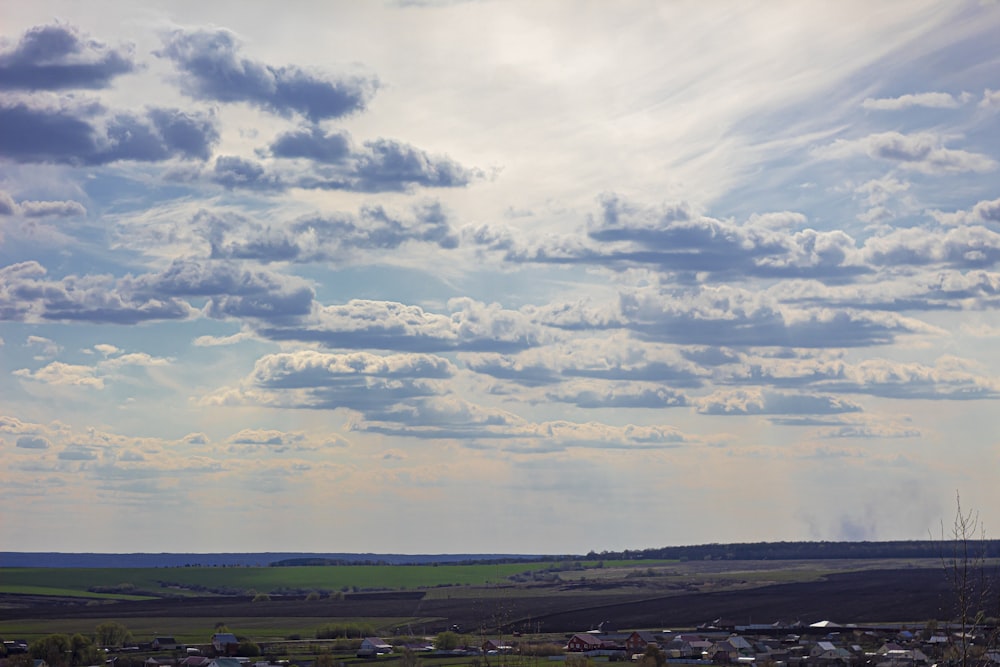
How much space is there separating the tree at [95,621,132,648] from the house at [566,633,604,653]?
4625cm

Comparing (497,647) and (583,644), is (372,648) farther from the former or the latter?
(497,647)

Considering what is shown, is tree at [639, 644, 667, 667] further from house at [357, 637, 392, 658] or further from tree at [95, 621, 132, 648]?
tree at [95, 621, 132, 648]

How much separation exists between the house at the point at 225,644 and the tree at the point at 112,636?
15.5 m

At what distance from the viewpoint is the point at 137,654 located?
12038cm

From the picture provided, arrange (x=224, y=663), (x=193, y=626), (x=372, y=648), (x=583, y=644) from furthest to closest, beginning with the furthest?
(x=193, y=626), (x=583, y=644), (x=372, y=648), (x=224, y=663)

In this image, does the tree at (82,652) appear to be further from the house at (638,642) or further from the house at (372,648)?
the house at (638,642)

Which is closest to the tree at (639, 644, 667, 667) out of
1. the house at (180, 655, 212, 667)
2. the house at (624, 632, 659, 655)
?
the house at (624, 632, 659, 655)

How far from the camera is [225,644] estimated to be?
121938mm

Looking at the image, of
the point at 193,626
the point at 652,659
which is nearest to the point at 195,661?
the point at 652,659

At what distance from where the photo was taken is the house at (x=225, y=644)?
120162 millimetres

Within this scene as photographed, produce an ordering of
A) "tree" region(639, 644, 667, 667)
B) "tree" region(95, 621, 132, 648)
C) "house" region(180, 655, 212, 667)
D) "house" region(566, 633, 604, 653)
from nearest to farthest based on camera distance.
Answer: "tree" region(639, 644, 667, 667) → "house" region(180, 655, 212, 667) → "house" region(566, 633, 604, 653) → "tree" region(95, 621, 132, 648)

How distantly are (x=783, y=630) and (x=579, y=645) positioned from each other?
31763mm

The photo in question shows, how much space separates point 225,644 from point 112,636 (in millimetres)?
19234

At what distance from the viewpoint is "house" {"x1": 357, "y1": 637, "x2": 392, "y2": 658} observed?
385 feet
